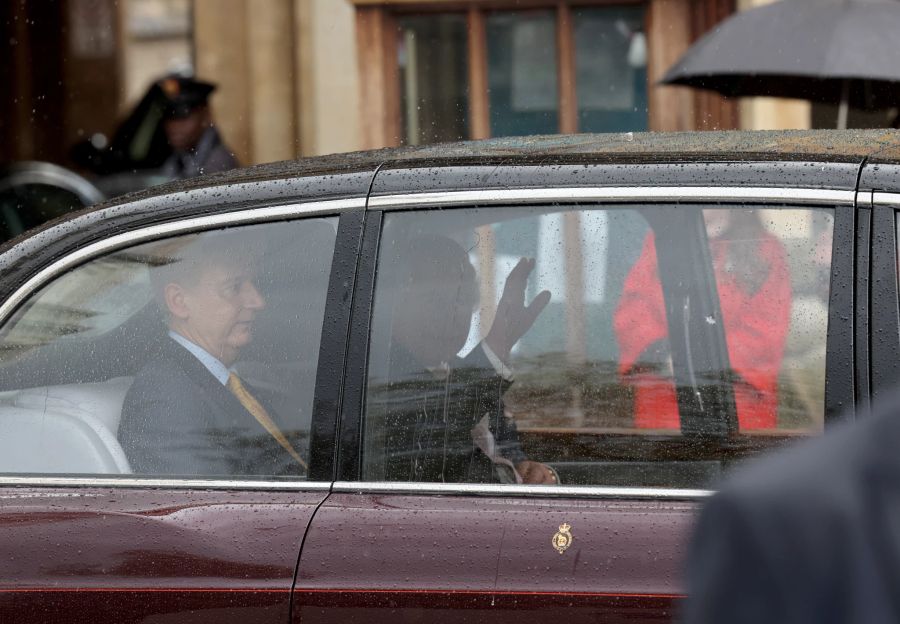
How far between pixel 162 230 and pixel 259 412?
371 millimetres

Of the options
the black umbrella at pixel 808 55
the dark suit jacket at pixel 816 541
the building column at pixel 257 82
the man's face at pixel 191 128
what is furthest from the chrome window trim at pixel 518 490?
the building column at pixel 257 82

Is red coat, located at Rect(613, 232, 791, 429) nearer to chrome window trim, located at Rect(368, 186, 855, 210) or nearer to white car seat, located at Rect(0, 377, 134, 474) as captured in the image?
chrome window trim, located at Rect(368, 186, 855, 210)

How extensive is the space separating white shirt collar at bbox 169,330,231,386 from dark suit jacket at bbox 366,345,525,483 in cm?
30

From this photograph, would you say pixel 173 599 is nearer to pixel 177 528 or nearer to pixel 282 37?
pixel 177 528

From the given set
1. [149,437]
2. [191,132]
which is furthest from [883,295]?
[191,132]

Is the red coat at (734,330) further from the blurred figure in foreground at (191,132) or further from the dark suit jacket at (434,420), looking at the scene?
the blurred figure in foreground at (191,132)

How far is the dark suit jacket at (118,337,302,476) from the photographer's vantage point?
249 cm

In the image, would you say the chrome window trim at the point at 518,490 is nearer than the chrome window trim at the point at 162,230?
Yes

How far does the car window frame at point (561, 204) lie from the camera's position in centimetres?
224

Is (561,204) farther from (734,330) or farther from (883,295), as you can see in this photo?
(883,295)

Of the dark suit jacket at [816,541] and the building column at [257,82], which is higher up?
the building column at [257,82]

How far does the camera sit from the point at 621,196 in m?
2.36

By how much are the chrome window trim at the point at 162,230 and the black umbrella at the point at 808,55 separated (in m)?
4.06

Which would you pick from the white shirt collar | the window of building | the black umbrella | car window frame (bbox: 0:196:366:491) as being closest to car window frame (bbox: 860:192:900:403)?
car window frame (bbox: 0:196:366:491)
